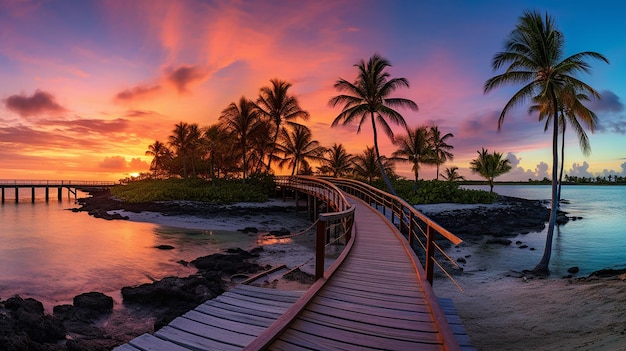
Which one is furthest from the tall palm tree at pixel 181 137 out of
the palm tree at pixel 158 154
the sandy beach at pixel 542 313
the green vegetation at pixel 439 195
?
the sandy beach at pixel 542 313

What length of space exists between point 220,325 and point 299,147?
112ft

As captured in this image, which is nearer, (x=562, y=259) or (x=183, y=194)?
(x=562, y=259)

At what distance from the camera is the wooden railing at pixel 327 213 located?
575 centimetres

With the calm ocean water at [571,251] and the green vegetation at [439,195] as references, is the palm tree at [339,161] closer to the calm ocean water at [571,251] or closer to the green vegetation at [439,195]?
the green vegetation at [439,195]

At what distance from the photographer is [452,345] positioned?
3350 millimetres

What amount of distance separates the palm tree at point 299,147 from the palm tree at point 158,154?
3199 cm

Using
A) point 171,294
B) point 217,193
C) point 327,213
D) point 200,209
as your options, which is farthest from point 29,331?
point 217,193

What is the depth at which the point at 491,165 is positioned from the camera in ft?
126

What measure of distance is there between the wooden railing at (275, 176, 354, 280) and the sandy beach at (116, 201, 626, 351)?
272 centimetres

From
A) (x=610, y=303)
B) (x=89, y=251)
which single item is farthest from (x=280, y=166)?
(x=610, y=303)

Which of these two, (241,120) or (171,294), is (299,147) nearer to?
(241,120)

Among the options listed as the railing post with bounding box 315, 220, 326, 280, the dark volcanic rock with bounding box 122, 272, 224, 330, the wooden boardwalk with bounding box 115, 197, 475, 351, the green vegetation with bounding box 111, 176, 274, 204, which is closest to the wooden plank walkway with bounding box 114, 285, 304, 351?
the wooden boardwalk with bounding box 115, 197, 475, 351

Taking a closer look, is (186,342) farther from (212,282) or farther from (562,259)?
(562,259)

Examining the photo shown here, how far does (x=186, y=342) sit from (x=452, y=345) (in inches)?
125
